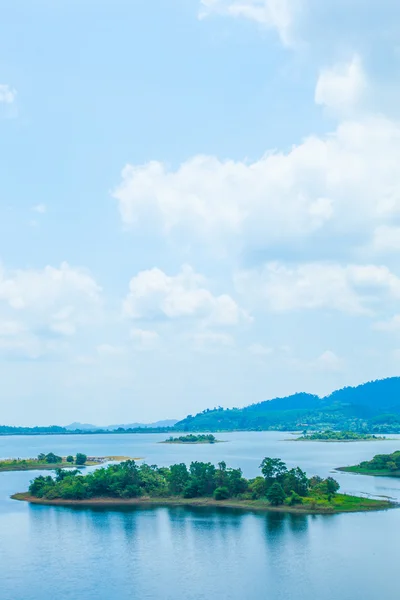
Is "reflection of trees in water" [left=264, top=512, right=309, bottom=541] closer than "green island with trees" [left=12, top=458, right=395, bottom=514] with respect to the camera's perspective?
Yes

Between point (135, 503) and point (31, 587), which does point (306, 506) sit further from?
point (31, 587)

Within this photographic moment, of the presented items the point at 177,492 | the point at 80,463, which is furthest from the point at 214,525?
the point at 80,463

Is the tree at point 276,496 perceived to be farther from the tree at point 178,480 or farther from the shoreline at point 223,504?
the tree at point 178,480

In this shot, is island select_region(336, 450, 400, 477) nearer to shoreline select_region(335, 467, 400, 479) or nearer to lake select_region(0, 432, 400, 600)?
shoreline select_region(335, 467, 400, 479)

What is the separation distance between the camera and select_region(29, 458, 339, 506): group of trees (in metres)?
67.4

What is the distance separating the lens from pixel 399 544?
49.9 m

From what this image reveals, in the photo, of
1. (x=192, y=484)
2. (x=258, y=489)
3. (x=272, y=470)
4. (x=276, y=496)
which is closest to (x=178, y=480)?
(x=192, y=484)

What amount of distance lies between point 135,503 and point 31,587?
2942 centimetres

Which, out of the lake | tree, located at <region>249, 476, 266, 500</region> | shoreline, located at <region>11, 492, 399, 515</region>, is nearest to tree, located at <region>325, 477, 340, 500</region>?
shoreline, located at <region>11, 492, 399, 515</region>

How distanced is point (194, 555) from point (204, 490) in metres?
22.9

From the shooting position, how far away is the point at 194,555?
48.2 metres

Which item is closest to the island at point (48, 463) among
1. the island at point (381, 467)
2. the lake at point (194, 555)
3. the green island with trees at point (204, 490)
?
the green island with trees at point (204, 490)

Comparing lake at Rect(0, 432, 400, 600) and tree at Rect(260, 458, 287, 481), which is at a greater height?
tree at Rect(260, 458, 287, 481)

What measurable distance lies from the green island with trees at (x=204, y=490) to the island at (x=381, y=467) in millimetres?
28857
